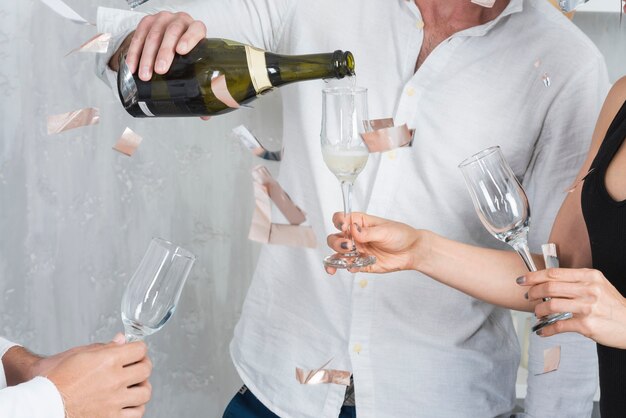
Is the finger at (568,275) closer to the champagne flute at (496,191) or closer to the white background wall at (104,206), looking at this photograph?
the champagne flute at (496,191)

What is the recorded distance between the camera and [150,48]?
1.44 m

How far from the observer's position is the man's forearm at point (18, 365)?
1288 mm

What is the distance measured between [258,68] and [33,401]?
72 cm

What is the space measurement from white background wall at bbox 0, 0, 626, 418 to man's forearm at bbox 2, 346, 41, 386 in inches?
29.7

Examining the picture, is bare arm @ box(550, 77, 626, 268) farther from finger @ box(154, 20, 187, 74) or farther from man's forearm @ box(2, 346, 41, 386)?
man's forearm @ box(2, 346, 41, 386)

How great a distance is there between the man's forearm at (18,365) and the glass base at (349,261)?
1.52ft

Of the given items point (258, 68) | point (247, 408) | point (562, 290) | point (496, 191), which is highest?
point (258, 68)

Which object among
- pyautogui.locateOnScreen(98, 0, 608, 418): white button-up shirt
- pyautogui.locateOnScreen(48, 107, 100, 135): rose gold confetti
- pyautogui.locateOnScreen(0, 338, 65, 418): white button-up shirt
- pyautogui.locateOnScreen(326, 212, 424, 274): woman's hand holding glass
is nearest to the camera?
pyautogui.locateOnScreen(0, 338, 65, 418): white button-up shirt

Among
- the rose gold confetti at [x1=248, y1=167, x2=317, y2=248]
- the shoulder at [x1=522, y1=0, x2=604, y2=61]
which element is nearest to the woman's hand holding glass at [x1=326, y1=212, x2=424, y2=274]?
the rose gold confetti at [x1=248, y1=167, x2=317, y2=248]

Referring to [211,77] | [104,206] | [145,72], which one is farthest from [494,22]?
[104,206]

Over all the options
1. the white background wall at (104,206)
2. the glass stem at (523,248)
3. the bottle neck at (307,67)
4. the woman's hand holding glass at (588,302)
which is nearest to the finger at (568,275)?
the woman's hand holding glass at (588,302)

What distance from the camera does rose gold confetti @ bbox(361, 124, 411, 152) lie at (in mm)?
1479

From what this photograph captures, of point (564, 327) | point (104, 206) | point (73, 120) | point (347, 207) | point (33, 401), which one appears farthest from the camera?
point (104, 206)

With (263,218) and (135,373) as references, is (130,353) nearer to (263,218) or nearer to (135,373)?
(135,373)
